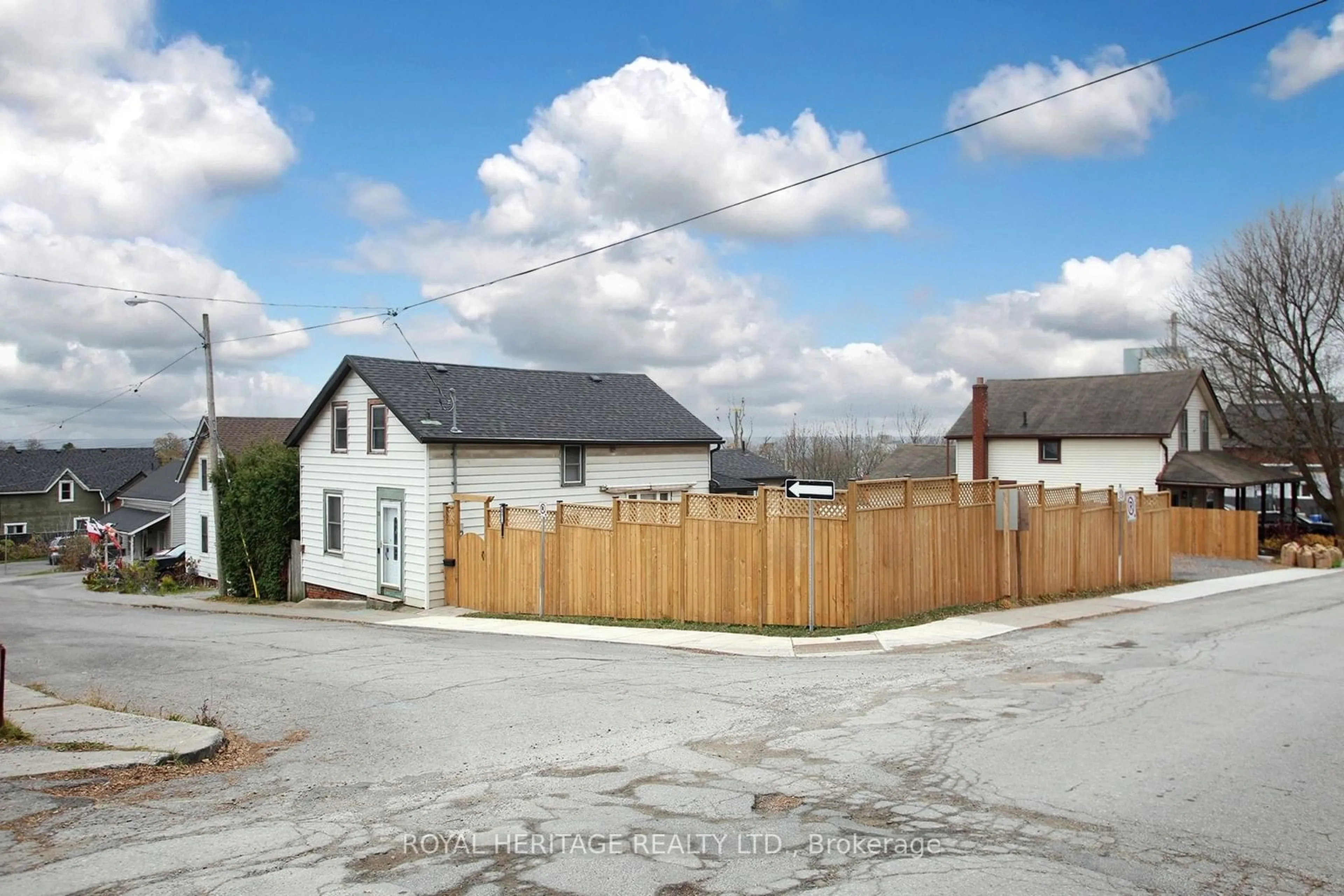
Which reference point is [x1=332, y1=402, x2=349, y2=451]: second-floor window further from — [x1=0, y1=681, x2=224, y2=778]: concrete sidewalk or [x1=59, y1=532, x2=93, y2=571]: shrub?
[x1=59, y1=532, x2=93, y2=571]: shrub

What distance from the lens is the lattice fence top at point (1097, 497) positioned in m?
21.7

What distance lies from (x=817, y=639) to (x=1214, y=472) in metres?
29.9

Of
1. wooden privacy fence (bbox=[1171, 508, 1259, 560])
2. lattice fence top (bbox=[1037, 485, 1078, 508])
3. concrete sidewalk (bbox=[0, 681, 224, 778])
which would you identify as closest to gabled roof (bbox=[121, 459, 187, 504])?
concrete sidewalk (bbox=[0, 681, 224, 778])

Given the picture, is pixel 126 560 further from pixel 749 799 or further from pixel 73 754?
pixel 749 799

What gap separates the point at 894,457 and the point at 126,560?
40.2m

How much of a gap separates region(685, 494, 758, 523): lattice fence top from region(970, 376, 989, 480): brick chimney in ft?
98.2

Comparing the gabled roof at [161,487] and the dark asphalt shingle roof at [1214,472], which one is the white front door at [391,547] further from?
the gabled roof at [161,487]

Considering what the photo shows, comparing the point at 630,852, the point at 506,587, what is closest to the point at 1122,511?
the point at 506,587

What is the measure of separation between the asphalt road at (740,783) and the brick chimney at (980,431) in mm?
31030

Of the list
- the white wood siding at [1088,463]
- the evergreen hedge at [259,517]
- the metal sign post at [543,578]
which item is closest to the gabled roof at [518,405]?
the evergreen hedge at [259,517]

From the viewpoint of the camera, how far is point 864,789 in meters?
A: 7.28

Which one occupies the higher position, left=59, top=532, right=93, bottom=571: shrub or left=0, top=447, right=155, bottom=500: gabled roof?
left=0, top=447, right=155, bottom=500: gabled roof

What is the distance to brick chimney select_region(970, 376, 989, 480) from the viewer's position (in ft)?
147

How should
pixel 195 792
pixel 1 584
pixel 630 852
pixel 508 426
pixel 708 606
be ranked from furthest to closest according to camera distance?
pixel 1 584 < pixel 508 426 < pixel 708 606 < pixel 195 792 < pixel 630 852
